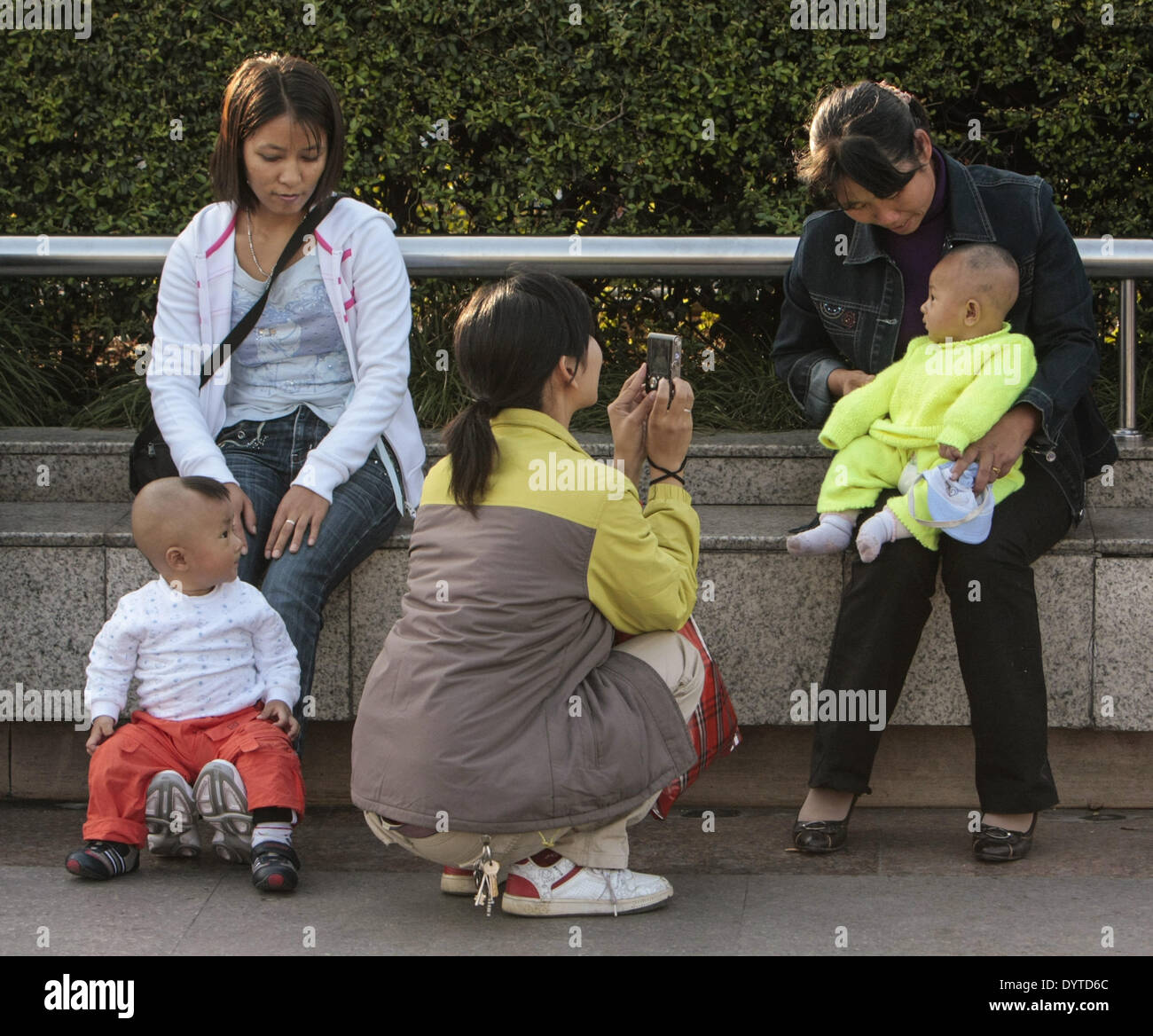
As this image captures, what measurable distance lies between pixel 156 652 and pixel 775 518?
1732 millimetres

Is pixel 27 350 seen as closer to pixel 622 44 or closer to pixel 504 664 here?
pixel 622 44

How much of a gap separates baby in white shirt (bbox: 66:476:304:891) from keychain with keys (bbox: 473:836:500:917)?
48 centimetres

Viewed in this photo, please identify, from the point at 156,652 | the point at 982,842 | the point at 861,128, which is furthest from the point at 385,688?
the point at 861,128

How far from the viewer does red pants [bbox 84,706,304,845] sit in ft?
12.3

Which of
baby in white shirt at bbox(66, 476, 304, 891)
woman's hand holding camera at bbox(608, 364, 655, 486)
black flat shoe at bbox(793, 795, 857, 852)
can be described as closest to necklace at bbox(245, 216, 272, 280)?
baby in white shirt at bbox(66, 476, 304, 891)

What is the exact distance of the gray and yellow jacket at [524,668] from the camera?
10.9ft

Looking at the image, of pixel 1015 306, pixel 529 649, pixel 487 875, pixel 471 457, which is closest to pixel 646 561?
pixel 529 649

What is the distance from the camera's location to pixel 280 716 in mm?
3857

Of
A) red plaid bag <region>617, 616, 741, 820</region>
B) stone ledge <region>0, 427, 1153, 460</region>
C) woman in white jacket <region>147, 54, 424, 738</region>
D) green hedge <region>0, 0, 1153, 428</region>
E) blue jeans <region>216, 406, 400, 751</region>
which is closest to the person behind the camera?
red plaid bag <region>617, 616, 741, 820</region>

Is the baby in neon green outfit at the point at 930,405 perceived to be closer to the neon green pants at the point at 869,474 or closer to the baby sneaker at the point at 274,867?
the neon green pants at the point at 869,474

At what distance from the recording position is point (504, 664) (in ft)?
11.0

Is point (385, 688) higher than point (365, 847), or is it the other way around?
point (385, 688)

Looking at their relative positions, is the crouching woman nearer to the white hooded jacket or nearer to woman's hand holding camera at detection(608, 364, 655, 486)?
woman's hand holding camera at detection(608, 364, 655, 486)

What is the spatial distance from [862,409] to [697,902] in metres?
1.29
